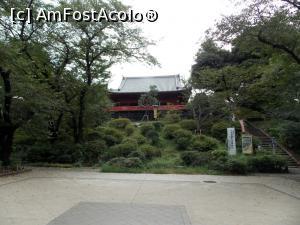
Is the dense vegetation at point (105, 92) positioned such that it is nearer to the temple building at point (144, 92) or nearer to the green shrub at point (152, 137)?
the green shrub at point (152, 137)

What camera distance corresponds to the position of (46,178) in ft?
38.6

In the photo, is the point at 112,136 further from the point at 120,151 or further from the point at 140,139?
the point at 120,151

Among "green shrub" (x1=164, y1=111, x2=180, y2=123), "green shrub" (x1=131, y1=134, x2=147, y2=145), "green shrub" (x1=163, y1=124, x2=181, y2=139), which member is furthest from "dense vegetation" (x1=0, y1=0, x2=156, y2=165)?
"green shrub" (x1=164, y1=111, x2=180, y2=123)

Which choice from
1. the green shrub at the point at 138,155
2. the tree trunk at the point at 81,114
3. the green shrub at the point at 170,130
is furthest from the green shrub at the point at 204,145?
the tree trunk at the point at 81,114

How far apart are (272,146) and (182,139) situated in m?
6.47

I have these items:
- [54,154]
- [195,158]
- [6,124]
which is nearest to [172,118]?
[195,158]

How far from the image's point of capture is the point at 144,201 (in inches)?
309

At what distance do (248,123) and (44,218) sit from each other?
986 inches

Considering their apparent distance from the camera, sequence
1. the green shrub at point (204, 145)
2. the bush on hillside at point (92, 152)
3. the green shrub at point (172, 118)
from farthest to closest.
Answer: the green shrub at point (172, 118) < the green shrub at point (204, 145) < the bush on hillside at point (92, 152)

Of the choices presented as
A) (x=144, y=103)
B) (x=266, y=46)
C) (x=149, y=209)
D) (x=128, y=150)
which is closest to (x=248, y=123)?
(x=144, y=103)

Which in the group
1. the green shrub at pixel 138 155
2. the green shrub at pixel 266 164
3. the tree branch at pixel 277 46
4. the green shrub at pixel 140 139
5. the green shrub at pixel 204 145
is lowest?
the green shrub at pixel 266 164

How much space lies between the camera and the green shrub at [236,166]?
1430 cm

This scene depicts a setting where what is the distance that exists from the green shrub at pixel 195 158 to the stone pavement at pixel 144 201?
12.9 ft

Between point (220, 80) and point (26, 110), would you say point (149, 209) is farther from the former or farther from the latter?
point (220, 80)
